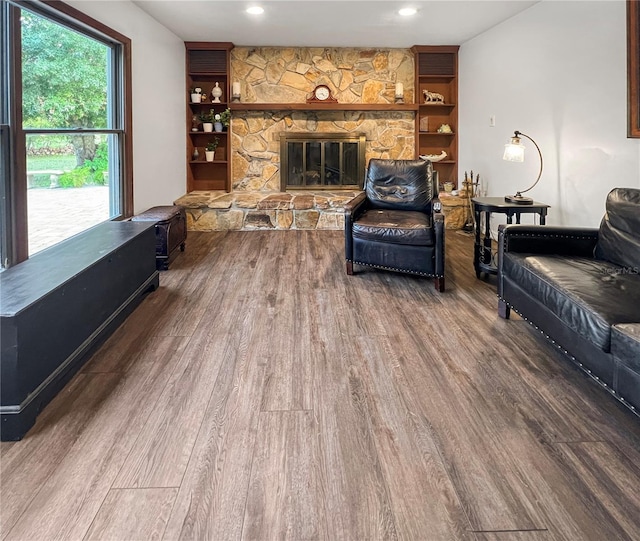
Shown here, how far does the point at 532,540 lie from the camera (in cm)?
142

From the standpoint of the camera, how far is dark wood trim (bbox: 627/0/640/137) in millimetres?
3273

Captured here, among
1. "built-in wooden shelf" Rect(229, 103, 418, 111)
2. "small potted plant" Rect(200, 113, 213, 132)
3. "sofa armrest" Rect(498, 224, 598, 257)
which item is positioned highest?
"built-in wooden shelf" Rect(229, 103, 418, 111)

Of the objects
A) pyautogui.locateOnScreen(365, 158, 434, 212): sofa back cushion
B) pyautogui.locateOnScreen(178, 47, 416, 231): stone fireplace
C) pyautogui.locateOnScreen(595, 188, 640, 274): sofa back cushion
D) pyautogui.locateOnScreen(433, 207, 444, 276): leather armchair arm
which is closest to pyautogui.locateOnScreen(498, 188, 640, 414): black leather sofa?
pyautogui.locateOnScreen(595, 188, 640, 274): sofa back cushion

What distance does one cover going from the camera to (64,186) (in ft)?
12.1

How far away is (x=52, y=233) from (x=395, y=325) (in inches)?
94.5

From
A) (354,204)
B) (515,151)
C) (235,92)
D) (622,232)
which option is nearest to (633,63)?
(515,151)

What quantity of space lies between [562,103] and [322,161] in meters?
3.48

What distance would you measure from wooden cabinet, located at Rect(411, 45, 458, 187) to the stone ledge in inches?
67.2

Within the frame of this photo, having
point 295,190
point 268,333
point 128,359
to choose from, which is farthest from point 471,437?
point 295,190

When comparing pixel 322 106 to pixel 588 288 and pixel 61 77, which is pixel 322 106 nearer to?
pixel 61 77

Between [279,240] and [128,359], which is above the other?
[279,240]

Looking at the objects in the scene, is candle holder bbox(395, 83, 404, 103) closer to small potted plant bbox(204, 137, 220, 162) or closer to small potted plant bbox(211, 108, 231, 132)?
small potted plant bbox(211, 108, 231, 132)

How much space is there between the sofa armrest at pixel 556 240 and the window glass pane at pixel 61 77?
3.01 m

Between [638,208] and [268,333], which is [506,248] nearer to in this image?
[638,208]
